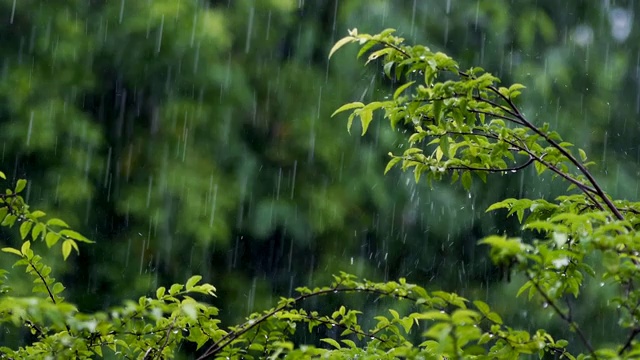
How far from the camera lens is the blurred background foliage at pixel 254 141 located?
4793mm

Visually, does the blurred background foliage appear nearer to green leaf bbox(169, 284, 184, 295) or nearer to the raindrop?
the raindrop

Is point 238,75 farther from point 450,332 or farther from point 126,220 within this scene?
point 450,332

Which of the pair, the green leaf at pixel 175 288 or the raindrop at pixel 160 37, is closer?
the green leaf at pixel 175 288

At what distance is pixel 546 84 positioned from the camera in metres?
5.33

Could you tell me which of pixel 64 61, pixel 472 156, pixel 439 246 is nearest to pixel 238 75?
pixel 64 61

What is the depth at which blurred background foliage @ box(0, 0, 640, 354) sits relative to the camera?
4793 mm

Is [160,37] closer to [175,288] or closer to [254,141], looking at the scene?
[254,141]

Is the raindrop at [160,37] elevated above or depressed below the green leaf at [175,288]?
above

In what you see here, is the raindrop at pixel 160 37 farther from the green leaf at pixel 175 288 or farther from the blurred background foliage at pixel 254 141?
the green leaf at pixel 175 288

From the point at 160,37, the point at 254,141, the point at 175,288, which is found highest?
the point at 160,37

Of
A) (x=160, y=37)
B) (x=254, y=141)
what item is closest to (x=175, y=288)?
(x=160, y=37)

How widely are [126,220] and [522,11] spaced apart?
324cm

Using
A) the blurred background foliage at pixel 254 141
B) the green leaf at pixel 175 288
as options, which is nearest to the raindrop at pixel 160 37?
the blurred background foliage at pixel 254 141

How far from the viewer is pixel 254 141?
5.20 m
